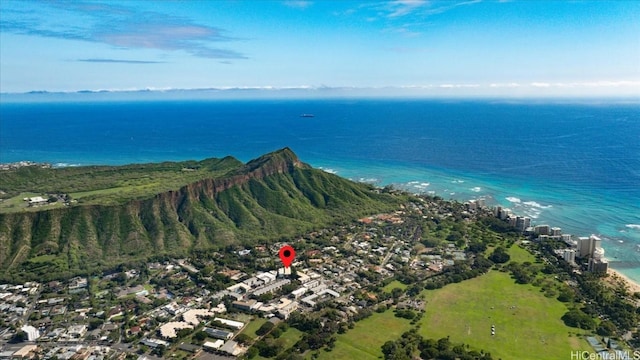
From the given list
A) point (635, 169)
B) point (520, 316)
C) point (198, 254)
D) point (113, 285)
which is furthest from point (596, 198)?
point (113, 285)

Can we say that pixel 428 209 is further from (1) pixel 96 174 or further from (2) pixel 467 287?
(1) pixel 96 174

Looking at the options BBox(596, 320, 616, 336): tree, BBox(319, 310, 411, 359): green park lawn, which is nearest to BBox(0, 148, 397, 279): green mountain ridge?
BBox(319, 310, 411, 359): green park lawn

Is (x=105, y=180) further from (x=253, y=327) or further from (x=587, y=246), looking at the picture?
(x=587, y=246)

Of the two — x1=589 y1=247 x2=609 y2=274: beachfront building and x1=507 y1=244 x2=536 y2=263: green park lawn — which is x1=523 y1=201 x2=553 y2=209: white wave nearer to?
x1=507 y1=244 x2=536 y2=263: green park lawn

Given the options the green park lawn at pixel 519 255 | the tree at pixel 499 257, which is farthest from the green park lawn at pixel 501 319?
the green park lawn at pixel 519 255

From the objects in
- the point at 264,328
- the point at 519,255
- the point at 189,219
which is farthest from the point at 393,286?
the point at 189,219
